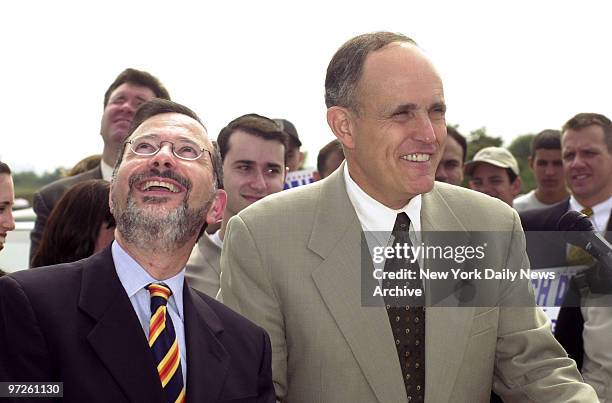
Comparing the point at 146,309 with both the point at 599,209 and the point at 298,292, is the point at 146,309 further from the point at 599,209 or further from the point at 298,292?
the point at 599,209

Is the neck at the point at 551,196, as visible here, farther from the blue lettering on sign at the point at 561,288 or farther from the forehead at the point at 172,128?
the forehead at the point at 172,128

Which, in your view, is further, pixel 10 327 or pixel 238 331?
pixel 238 331

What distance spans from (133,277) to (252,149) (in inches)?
112

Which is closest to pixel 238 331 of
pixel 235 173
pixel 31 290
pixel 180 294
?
pixel 180 294

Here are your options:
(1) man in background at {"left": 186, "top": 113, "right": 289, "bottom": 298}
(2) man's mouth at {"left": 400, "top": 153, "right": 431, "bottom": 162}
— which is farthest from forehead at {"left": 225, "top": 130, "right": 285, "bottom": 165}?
(2) man's mouth at {"left": 400, "top": 153, "right": 431, "bottom": 162}

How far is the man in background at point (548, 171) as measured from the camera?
25.4ft

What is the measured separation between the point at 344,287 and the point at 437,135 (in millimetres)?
680

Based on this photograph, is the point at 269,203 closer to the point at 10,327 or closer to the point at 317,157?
Answer: the point at 10,327

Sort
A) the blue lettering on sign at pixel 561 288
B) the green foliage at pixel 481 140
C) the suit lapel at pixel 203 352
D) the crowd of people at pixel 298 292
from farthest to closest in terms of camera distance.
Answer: the green foliage at pixel 481 140 → the blue lettering on sign at pixel 561 288 → the suit lapel at pixel 203 352 → the crowd of people at pixel 298 292

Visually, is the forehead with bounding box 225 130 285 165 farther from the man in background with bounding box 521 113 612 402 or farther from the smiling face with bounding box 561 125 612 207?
the smiling face with bounding box 561 125 612 207

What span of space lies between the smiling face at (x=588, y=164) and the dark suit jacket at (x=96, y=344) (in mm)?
3972

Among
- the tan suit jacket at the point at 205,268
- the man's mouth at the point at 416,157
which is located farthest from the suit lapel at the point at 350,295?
the tan suit jacket at the point at 205,268

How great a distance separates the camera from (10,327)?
2422 mm

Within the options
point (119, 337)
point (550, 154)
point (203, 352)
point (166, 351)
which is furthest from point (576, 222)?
point (550, 154)
